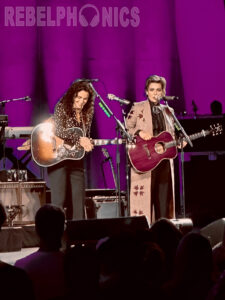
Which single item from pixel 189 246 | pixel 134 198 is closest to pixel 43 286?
pixel 189 246

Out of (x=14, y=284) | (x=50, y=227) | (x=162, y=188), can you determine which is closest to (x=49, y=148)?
(x=162, y=188)

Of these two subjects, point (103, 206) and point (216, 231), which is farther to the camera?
point (103, 206)

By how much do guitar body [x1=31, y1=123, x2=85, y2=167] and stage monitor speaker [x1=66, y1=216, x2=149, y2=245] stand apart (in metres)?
2.69

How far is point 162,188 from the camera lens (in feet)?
21.6

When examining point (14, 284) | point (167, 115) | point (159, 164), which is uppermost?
point (167, 115)

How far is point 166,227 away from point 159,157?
12.4 ft

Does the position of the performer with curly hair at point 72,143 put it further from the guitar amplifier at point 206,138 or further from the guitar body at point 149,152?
the guitar amplifier at point 206,138

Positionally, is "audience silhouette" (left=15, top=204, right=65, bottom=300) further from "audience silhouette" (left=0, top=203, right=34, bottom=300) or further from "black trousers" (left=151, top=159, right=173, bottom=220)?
"black trousers" (left=151, top=159, right=173, bottom=220)

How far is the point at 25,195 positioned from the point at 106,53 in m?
3.19

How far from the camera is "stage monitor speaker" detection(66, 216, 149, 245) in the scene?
144 inches

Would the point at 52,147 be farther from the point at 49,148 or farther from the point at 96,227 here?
the point at 96,227

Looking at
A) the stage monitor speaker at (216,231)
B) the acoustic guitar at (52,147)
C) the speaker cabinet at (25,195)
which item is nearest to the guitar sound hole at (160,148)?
the acoustic guitar at (52,147)

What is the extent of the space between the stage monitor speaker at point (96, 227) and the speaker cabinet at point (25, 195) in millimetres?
3531

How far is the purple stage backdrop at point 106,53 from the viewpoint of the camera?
8945mm
